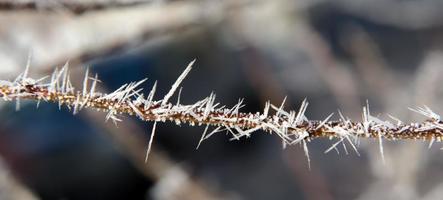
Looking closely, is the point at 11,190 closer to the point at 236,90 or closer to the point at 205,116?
the point at 205,116

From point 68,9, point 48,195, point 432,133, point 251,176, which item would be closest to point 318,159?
point 251,176

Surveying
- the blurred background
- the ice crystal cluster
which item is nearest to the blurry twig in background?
the blurred background

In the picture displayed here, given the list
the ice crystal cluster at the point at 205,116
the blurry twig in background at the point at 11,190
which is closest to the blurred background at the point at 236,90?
the blurry twig in background at the point at 11,190

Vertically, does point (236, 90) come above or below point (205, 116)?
below

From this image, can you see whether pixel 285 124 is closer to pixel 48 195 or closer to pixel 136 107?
pixel 136 107

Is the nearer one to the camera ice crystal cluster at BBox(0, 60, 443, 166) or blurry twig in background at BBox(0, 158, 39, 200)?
ice crystal cluster at BBox(0, 60, 443, 166)

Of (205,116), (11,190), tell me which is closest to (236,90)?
(11,190)

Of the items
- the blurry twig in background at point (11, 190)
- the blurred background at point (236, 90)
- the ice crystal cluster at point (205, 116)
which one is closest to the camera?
the ice crystal cluster at point (205, 116)

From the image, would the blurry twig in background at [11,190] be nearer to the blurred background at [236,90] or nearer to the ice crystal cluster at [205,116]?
the blurred background at [236,90]

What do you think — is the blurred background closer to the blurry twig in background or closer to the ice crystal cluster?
the blurry twig in background
